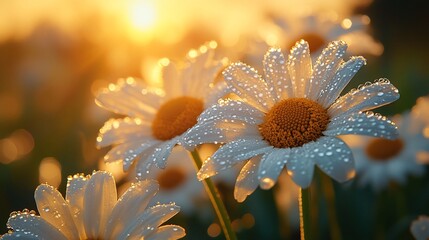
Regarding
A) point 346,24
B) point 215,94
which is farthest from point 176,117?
point 346,24

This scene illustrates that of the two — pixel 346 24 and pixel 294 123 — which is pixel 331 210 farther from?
pixel 346 24

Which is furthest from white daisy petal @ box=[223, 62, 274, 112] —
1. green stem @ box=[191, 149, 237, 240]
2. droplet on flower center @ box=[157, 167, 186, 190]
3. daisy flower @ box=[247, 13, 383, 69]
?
droplet on flower center @ box=[157, 167, 186, 190]

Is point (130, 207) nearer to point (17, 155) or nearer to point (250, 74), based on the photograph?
point (250, 74)

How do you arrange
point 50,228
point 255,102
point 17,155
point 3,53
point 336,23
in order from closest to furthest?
point 50,228 < point 255,102 < point 336,23 < point 17,155 < point 3,53

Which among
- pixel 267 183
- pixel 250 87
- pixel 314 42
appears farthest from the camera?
pixel 314 42

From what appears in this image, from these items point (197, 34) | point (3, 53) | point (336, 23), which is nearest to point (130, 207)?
point (336, 23)

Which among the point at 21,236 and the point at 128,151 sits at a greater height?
the point at 128,151

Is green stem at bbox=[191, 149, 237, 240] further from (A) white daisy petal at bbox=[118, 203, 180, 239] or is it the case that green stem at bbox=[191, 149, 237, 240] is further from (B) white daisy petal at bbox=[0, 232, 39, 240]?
(B) white daisy petal at bbox=[0, 232, 39, 240]
